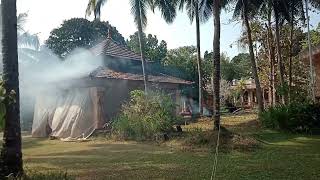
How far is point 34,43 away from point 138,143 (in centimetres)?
2629

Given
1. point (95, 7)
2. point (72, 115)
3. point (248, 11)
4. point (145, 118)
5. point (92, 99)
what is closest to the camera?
point (145, 118)

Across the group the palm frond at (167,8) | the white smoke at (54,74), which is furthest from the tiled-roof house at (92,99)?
the palm frond at (167,8)

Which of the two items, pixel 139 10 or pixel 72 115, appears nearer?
pixel 72 115

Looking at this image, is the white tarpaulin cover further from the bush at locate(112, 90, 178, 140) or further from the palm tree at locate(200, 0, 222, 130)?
the palm tree at locate(200, 0, 222, 130)

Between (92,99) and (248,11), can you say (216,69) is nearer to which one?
(92,99)

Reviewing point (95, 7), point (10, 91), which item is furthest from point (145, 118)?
point (10, 91)

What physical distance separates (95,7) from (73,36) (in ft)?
78.4

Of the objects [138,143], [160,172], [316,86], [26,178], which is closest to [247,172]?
[160,172]

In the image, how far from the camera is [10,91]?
8.55 meters

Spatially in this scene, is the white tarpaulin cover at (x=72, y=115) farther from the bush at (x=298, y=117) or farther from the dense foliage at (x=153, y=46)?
the dense foliage at (x=153, y=46)

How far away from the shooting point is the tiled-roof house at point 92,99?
68.0 feet

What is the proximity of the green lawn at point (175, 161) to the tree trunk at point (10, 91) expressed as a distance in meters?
1.72

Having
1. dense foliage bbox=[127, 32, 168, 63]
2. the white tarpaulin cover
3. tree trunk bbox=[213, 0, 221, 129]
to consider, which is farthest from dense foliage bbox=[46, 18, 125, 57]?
tree trunk bbox=[213, 0, 221, 129]

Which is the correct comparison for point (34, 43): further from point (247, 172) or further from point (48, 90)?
point (247, 172)
